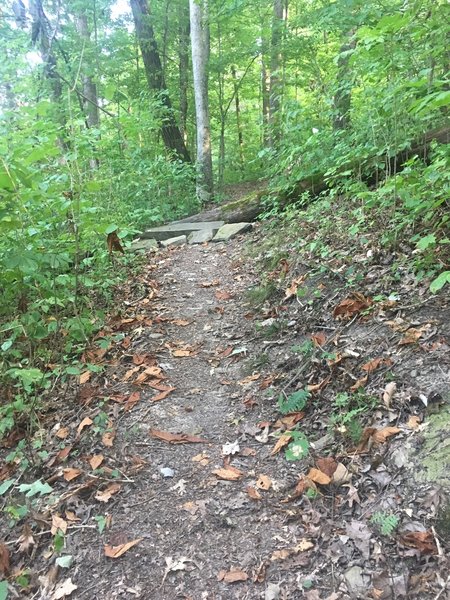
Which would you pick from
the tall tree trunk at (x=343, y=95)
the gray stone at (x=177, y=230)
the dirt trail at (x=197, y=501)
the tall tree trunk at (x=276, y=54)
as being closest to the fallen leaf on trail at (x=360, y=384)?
the dirt trail at (x=197, y=501)

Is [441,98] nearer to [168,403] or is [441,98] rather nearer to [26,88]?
[168,403]

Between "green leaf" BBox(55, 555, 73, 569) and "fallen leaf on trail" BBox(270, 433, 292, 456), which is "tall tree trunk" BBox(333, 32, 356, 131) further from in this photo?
"green leaf" BBox(55, 555, 73, 569)

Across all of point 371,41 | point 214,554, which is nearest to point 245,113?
point 371,41

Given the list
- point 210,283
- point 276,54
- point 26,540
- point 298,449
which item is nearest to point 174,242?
point 210,283

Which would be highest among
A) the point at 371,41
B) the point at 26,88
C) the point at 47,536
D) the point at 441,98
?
the point at 26,88

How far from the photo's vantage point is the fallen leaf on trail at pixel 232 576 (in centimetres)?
214

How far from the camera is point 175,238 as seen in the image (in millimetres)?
8539

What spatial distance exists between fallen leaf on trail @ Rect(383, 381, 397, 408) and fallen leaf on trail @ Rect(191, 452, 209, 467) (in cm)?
125

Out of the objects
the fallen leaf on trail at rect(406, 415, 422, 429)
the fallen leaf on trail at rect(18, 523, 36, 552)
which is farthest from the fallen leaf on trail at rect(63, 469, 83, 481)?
the fallen leaf on trail at rect(406, 415, 422, 429)

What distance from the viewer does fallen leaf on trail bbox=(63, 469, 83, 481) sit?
9.37 feet

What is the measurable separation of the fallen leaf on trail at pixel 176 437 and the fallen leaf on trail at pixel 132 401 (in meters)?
0.38

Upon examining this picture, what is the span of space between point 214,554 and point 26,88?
462 inches

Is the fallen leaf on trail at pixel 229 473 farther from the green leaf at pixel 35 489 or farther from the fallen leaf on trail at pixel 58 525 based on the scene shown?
the green leaf at pixel 35 489

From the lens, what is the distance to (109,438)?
10.4ft
